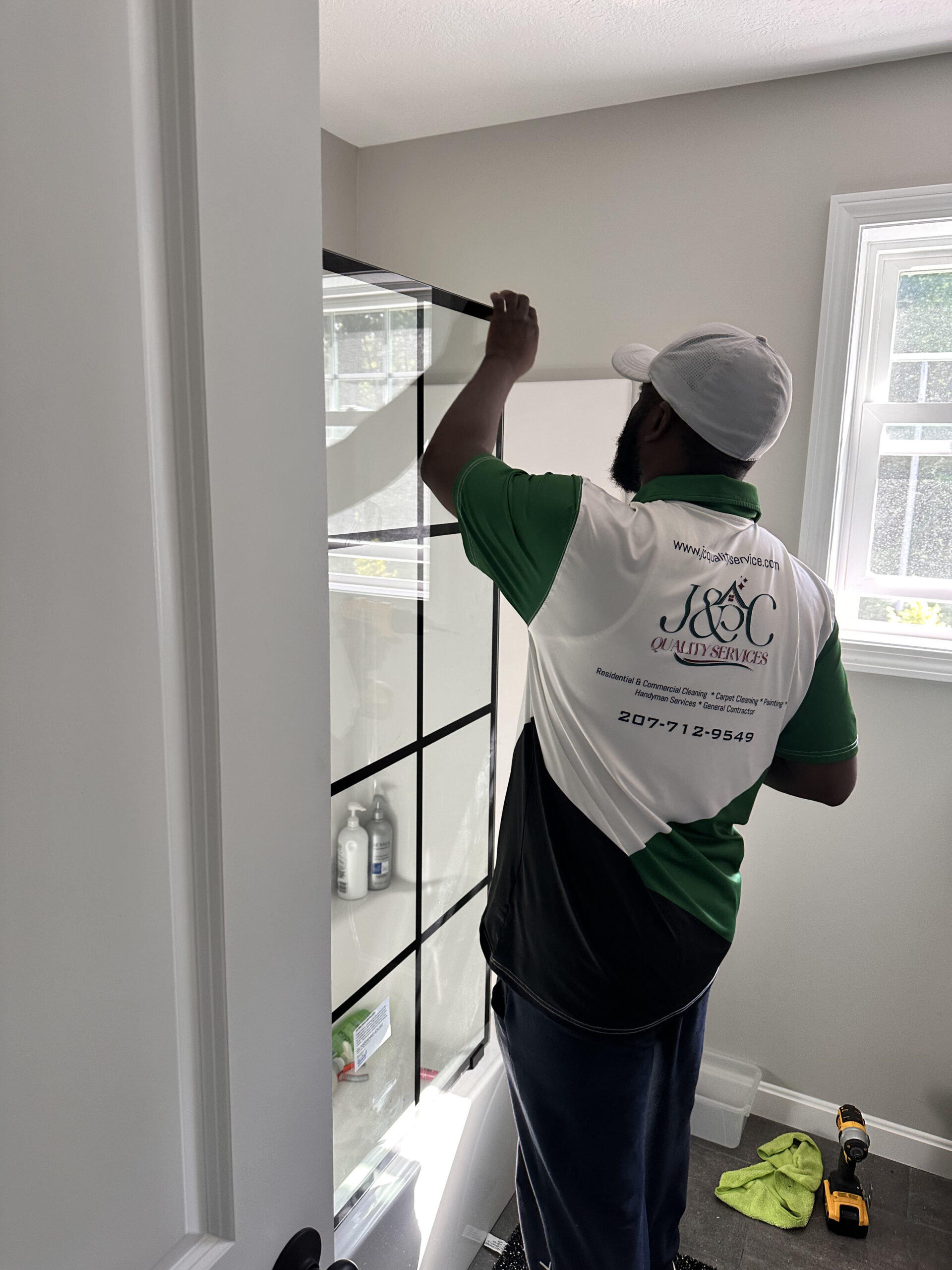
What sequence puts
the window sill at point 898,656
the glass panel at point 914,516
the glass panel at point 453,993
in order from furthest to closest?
the glass panel at point 914,516 < the window sill at point 898,656 < the glass panel at point 453,993

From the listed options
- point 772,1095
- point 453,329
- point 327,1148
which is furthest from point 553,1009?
point 772,1095

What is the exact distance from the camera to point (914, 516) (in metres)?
2.00

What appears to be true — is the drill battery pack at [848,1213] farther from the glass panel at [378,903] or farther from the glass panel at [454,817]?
the glass panel at [378,903]

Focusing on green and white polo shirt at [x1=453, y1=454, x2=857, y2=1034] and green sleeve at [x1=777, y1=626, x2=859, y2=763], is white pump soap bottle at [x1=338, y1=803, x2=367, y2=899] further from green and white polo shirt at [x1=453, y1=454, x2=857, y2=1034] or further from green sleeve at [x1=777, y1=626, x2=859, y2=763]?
green sleeve at [x1=777, y1=626, x2=859, y2=763]

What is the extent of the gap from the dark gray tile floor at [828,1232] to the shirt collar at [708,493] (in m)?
1.61

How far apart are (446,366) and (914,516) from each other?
125 centimetres

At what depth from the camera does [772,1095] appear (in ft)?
7.13

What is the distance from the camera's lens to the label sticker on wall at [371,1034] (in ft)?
4.47

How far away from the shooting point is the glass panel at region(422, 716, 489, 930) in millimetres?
1531

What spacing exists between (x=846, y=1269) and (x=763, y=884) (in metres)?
0.78

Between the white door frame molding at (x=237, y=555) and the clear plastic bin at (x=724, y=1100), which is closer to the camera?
the white door frame molding at (x=237, y=555)

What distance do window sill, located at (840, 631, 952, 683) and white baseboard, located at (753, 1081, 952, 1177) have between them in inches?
43.3

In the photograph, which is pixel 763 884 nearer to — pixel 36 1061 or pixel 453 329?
pixel 453 329

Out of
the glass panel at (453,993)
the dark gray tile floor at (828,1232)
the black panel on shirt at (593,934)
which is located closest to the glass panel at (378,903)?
the glass panel at (453,993)
